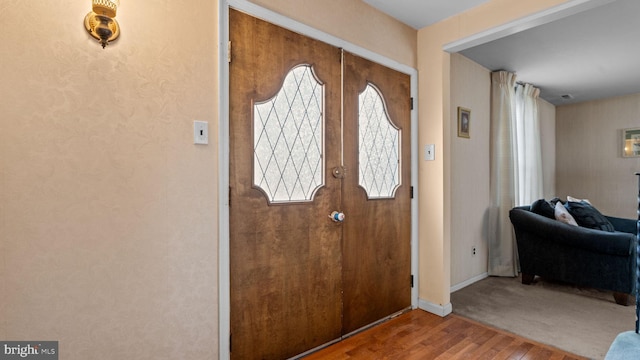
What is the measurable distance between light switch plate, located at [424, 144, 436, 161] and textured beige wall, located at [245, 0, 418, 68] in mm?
733

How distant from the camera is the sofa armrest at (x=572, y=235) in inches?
111

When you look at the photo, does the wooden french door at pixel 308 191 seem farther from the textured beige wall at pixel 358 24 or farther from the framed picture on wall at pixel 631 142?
the framed picture on wall at pixel 631 142

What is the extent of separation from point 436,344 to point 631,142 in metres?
5.32

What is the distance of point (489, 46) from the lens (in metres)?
3.15

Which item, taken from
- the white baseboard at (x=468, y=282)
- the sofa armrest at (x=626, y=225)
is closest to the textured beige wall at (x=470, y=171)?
the white baseboard at (x=468, y=282)

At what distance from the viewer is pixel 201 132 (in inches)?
63.9

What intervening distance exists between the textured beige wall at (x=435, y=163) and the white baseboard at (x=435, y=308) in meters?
0.03

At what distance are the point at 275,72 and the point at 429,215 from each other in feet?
5.81

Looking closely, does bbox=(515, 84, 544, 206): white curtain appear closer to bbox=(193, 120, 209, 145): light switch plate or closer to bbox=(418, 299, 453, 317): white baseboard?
bbox=(418, 299, 453, 317): white baseboard

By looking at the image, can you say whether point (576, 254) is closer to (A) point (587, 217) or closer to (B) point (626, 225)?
(A) point (587, 217)

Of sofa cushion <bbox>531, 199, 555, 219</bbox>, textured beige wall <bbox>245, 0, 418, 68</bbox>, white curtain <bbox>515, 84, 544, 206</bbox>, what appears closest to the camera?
textured beige wall <bbox>245, 0, 418, 68</bbox>

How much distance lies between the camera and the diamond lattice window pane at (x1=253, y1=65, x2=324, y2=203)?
73.1 inches

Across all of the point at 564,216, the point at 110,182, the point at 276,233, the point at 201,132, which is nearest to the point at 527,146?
the point at 564,216

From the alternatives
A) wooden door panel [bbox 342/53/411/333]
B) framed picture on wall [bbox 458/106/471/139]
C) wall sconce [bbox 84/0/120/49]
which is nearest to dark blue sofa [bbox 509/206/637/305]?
framed picture on wall [bbox 458/106/471/139]
